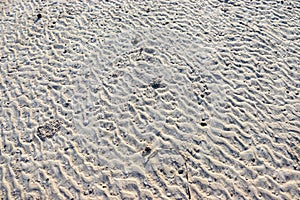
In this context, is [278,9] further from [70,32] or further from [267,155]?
[70,32]

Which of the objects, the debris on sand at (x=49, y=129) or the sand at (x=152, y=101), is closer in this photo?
the sand at (x=152, y=101)

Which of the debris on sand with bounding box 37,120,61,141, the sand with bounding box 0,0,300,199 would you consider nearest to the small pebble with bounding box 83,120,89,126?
the sand with bounding box 0,0,300,199

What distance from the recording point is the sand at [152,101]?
5957mm

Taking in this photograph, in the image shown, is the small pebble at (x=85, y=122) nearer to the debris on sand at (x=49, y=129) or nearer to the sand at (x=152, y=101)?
the sand at (x=152, y=101)

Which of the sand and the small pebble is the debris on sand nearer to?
the sand

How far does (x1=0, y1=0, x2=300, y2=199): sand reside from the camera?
19.5ft

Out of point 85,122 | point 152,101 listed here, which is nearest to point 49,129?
point 85,122

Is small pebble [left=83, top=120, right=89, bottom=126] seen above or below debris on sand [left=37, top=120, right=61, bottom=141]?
above

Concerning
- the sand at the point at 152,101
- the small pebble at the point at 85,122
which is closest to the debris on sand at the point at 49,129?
the sand at the point at 152,101

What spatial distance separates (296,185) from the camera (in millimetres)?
5625

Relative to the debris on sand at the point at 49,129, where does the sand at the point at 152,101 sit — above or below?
above

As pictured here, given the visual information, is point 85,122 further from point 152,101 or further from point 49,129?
point 152,101

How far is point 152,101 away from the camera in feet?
23.8

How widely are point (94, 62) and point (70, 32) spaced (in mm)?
1761
